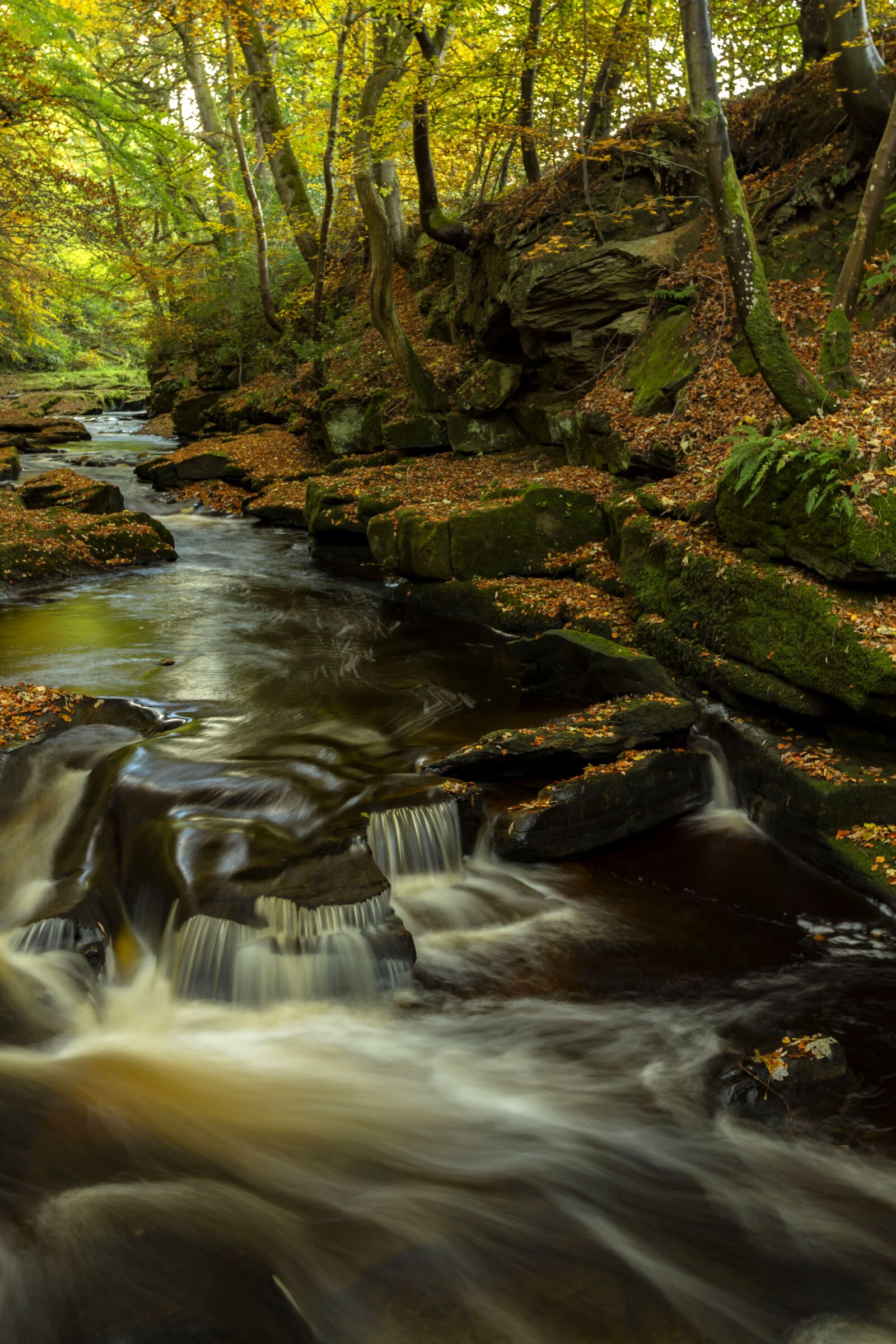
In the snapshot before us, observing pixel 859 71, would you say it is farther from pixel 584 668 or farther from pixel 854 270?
pixel 584 668

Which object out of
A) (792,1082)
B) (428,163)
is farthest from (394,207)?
(792,1082)

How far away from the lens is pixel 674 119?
44.8 ft

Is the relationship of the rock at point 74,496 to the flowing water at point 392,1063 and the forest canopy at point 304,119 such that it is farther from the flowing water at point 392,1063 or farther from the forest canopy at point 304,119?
the flowing water at point 392,1063

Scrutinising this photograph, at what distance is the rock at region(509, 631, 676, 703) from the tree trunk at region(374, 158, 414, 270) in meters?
12.3

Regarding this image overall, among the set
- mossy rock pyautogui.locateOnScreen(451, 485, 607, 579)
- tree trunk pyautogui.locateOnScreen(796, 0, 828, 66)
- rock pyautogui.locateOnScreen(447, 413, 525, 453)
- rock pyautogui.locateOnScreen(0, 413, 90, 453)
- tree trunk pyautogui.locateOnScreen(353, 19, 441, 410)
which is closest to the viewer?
mossy rock pyautogui.locateOnScreen(451, 485, 607, 579)

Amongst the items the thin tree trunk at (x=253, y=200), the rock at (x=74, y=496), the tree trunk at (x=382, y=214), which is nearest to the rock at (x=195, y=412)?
the thin tree trunk at (x=253, y=200)

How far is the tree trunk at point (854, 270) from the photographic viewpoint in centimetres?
798

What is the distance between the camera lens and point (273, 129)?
19266mm

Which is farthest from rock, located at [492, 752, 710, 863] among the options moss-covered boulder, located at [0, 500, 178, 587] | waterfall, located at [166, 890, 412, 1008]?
moss-covered boulder, located at [0, 500, 178, 587]

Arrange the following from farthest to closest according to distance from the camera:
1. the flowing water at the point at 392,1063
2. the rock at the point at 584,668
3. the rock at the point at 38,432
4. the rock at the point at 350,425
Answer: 1. the rock at the point at 38,432
2. the rock at the point at 350,425
3. the rock at the point at 584,668
4. the flowing water at the point at 392,1063

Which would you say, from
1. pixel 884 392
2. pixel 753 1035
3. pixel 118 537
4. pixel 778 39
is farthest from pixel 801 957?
pixel 778 39

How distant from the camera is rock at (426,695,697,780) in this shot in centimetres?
679

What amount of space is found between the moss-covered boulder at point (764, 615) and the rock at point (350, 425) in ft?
29.2

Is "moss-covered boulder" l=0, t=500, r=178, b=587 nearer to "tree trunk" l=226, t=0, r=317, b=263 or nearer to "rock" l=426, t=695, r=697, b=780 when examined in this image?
"rock" l=426, t=695, r=697, b=780
